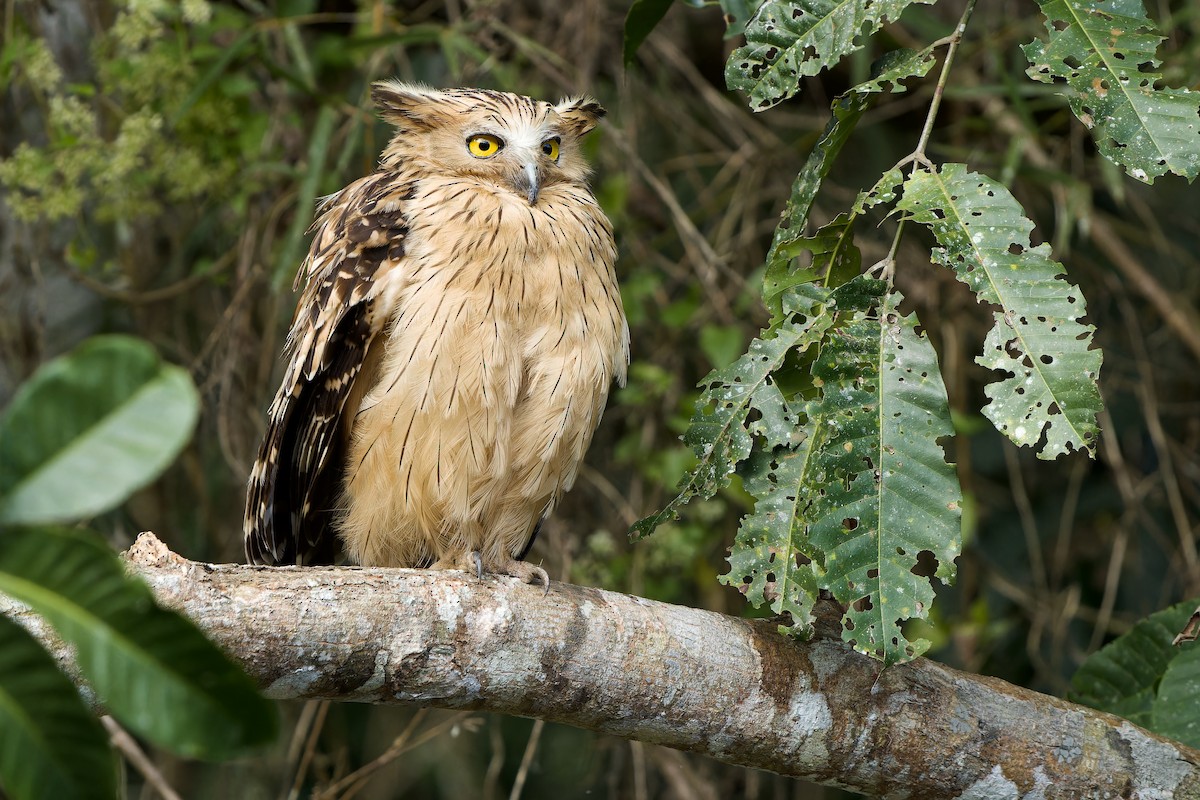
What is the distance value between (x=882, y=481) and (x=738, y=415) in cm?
32

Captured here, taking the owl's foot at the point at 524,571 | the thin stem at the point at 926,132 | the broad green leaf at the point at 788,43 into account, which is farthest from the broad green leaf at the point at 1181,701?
the broad green leaf at the point at 788,43

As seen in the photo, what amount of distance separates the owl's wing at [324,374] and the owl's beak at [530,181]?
0.25 m

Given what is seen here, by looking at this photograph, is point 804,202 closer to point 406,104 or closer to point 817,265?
point 817,265

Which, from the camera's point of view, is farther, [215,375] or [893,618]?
[215,375]

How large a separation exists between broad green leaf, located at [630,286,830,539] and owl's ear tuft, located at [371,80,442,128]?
121cm

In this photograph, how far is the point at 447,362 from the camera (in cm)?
232

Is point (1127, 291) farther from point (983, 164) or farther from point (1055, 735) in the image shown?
point (1055, 735)

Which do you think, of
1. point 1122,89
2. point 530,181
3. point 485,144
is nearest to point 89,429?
point 1122,89

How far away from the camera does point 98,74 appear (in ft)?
11.9

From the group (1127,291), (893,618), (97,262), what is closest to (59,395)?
(893,618)

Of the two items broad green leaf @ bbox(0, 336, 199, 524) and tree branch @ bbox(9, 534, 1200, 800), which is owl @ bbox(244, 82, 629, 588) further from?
broad green leaf @ bbox(0, 336, 199, 524)

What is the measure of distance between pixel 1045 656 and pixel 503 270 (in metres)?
2.99

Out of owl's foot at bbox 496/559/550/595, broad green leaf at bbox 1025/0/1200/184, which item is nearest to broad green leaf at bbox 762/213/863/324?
broad green leaf at bbox 1025/0/1200/184

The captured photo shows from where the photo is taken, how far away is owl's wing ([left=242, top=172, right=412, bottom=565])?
2438mm
